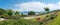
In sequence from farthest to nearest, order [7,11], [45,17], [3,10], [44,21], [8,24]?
[3,10], [7,11], [45,17], [44,21], [8,24]

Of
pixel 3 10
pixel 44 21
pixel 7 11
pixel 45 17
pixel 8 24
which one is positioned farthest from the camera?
pixel 3 10

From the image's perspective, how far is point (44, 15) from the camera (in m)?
10.5

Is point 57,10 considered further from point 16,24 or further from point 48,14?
point 16,24

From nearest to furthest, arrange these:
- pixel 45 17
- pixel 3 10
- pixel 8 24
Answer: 1. pixel 8 24
2. pixel 45 17
3. pixel 3 10

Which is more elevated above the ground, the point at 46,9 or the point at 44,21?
Result: the point at 46,9

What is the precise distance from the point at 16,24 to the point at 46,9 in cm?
452

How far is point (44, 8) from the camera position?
1087cm

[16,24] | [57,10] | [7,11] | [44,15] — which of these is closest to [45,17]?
[44,15]

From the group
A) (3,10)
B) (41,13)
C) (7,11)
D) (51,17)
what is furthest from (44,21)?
(3,10)

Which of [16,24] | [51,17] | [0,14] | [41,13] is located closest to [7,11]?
[0,14]

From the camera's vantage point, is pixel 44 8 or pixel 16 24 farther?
pixel 44 8

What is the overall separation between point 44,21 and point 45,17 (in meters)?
0.76

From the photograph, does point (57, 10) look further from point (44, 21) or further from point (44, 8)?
point (44, 21)

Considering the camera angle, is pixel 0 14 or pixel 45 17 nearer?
pixel 45 17
